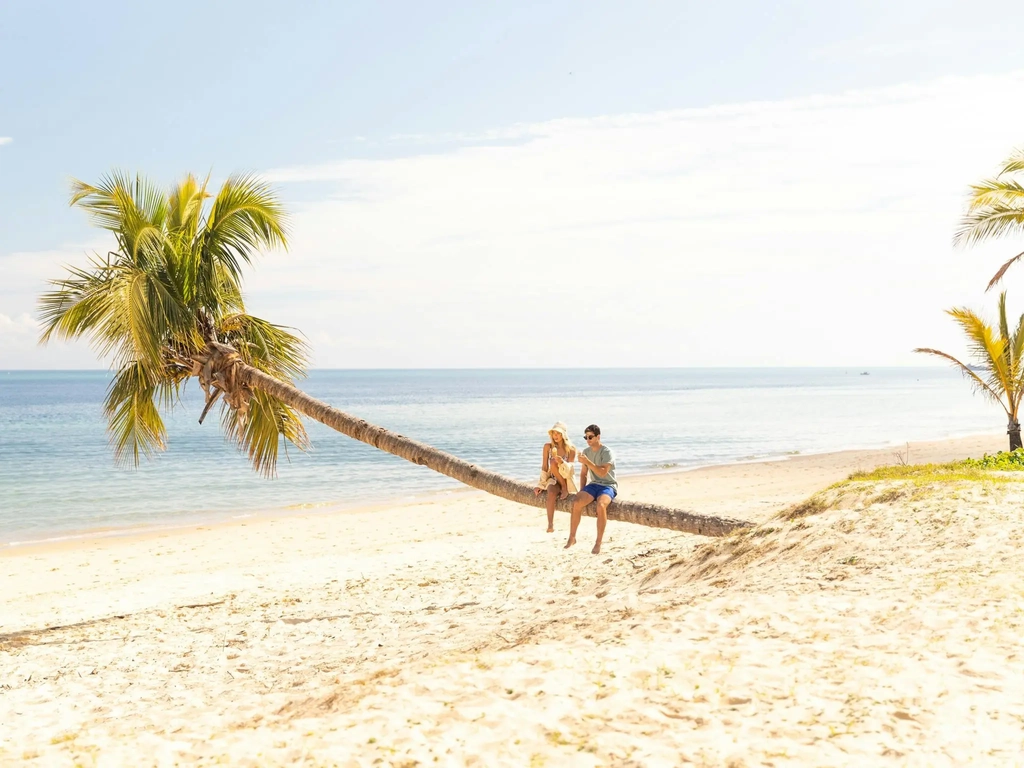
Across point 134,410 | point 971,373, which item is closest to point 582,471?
point 134,410

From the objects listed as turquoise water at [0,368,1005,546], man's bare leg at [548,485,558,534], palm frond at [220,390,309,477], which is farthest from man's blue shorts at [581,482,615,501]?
turquoise water at [0,368,1005,546]

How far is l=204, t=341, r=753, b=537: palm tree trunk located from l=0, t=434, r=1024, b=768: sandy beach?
0.41 metres

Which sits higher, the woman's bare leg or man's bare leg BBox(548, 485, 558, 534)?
the woman's bare leg

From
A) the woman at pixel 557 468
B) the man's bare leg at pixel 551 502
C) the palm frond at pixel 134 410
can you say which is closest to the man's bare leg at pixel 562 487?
the woman at pixel 557 468

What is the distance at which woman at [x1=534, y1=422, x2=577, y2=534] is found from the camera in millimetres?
8352

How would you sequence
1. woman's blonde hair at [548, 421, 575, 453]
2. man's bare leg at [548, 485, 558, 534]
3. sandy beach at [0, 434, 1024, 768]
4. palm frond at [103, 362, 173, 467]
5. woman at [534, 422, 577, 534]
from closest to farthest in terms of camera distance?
sandy beach at [0, 434, 1024, 768]
woman's blonde hair at [548, 421, 575, 453]
woman at [534, 422, 577, 534]
man's bare leg at [548, 485, 558, 534]
palm frond at [103, 362, 173, 467]

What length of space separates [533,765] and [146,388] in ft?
24.9

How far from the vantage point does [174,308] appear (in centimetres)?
914

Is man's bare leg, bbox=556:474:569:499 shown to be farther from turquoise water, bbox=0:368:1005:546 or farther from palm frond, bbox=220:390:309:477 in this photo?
turquoise water, bbox=0:368:1005:546

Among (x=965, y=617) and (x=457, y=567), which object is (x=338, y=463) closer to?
(x=457, y=567)

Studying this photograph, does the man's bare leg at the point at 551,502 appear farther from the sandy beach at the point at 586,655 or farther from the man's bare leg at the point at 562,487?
the sandy beach at the point at 586,655

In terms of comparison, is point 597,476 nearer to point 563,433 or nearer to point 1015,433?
point 563,433

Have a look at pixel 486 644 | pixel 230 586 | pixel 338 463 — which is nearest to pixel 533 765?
pixel 486 644

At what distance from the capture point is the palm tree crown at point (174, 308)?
28.7 feet
